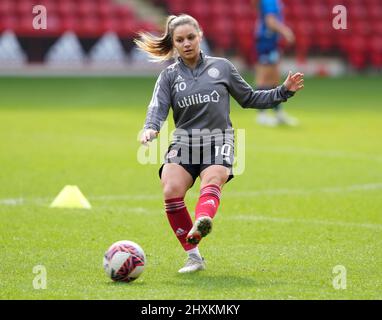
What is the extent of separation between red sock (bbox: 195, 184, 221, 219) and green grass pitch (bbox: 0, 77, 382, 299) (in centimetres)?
49

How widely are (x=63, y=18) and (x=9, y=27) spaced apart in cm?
204

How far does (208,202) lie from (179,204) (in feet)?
1.06

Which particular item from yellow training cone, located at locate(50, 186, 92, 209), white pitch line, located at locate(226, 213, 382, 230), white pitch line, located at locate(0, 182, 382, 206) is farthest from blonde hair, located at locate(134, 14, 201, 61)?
white pitch line, located at locate(0, 182, 382, 206)

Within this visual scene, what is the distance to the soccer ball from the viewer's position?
22.8 ft

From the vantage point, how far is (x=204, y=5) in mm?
29875

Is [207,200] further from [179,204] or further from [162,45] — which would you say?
[162,45]

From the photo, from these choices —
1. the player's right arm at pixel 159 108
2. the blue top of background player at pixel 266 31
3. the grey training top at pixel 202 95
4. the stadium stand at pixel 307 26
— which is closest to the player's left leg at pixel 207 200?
the grey training top at pixel 202 95

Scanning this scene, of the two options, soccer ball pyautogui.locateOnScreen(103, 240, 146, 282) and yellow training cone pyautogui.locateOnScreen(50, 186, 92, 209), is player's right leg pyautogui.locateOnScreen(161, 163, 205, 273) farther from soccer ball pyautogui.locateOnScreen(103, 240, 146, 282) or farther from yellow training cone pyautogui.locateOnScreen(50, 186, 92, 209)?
yellow training cone pyautogui.locateOnScreen(50, 186, 92, 209)

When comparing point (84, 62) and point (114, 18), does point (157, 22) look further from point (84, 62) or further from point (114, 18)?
point (84, 62)

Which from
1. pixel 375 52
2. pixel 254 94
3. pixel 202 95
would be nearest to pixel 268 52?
pixel 254 94

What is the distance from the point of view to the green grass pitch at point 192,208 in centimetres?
695

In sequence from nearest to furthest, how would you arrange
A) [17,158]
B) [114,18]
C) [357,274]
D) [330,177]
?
[357,274] < [330,177] < [17,158] < [114,18]

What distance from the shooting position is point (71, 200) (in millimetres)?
10188
